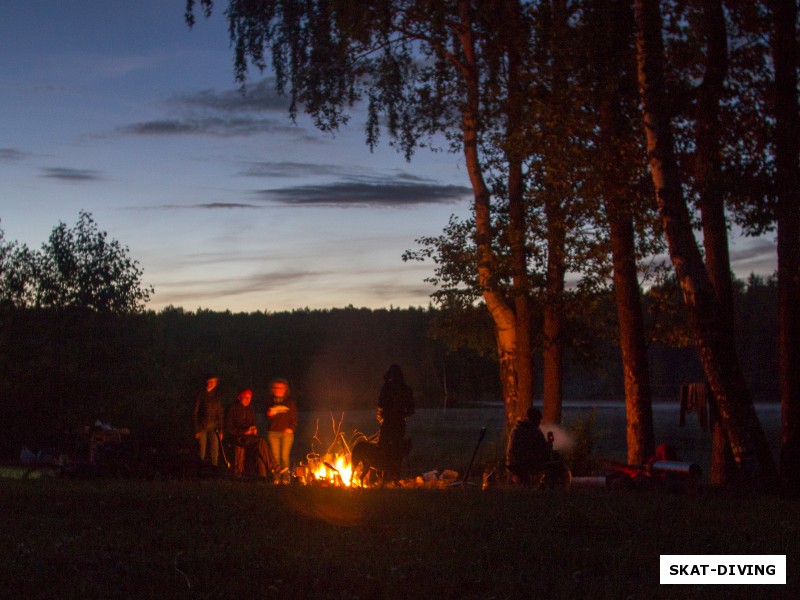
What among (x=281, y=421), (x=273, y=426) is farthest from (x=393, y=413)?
(x=273, y=426)

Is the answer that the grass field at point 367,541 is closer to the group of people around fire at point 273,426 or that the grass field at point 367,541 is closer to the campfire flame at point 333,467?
the campfire flame at point 333,467

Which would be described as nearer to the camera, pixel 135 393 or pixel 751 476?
pixel 751 476

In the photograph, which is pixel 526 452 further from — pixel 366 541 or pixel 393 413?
pixel 366 541

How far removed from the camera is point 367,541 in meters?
8.39

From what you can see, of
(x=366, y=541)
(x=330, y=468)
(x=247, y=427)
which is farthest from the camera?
(x=247, y=427)

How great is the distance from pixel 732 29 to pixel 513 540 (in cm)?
1031

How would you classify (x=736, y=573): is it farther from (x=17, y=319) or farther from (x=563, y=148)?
(x=17, y=319)

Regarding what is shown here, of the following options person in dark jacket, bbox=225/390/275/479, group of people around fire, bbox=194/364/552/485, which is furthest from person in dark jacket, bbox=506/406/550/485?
person in dark jacket, bbox=225/390/275/479

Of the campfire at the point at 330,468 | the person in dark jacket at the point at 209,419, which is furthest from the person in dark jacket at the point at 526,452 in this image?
the person in dark jacket at the point at 209,419

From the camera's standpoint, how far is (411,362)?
352 ft

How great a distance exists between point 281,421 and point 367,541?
8602 mm

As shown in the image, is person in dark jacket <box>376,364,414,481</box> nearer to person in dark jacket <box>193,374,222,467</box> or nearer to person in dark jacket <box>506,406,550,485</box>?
person in dark jacket <box>506,406,550,485</box>

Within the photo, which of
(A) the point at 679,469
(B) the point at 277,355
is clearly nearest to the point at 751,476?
(A) the point at 679,469

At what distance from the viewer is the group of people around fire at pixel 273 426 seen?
14.6 metres
